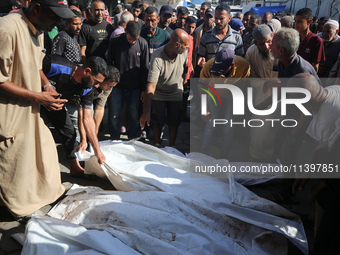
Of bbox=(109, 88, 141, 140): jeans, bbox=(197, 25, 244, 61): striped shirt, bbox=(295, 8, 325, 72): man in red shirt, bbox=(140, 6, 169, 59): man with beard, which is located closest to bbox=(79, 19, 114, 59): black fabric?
bbox=(140, 6, 169, 59): man with beard

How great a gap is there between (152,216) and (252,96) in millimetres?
2414

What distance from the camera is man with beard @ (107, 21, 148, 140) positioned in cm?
457

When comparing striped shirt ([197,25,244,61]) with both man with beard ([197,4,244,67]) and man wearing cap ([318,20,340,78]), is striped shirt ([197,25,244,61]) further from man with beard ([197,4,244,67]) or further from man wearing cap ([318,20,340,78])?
man wearing cap ([318,20,340,78])

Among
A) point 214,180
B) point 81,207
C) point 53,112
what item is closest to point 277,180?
point 214,180

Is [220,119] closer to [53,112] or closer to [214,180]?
[214,180]

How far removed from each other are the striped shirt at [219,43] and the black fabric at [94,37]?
5.04 feet

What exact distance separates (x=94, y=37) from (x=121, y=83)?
1100 millimetres

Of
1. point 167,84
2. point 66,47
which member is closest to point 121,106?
point 167,84

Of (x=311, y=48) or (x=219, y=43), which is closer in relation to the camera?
(x=311, y=48)

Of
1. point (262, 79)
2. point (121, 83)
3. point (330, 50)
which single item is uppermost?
point (330, 50)

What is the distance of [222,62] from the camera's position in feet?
12.9

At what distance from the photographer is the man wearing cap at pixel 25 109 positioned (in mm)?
2531

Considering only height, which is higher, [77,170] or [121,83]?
[121,83]
